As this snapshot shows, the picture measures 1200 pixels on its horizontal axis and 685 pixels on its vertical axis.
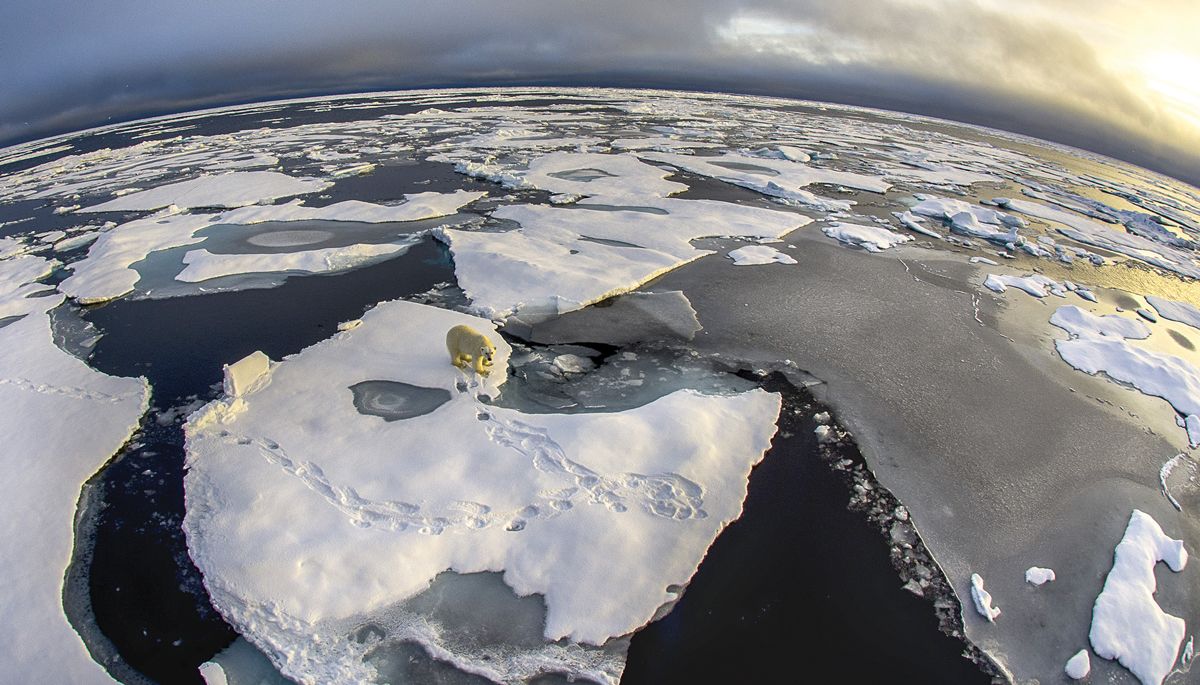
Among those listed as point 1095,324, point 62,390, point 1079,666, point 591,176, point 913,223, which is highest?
point 591,176

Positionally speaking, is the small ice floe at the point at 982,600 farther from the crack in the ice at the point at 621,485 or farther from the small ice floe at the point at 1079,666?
the crack in the ice at the point at 621,485

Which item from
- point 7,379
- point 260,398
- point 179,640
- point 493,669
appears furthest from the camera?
point 7,379

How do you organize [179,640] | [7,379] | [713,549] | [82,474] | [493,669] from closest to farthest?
[493,669] → [179,640] → [713,549] → [82,474] → [7,379]

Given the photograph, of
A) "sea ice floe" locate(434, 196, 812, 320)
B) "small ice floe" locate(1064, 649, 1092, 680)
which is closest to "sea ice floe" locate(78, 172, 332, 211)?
"sea ice floe" locate(434, 196, 812, 320)

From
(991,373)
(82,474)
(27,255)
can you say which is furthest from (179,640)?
(27,255)

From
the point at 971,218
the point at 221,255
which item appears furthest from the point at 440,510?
the point at 971,218

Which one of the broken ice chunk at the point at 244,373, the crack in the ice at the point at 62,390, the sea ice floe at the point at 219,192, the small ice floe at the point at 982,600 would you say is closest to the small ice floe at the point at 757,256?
the small ice floe at the point at 982,600

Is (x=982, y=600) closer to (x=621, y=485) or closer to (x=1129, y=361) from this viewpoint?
A: (x=621, y=485)

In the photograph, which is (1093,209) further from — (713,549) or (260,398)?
(260,398)
